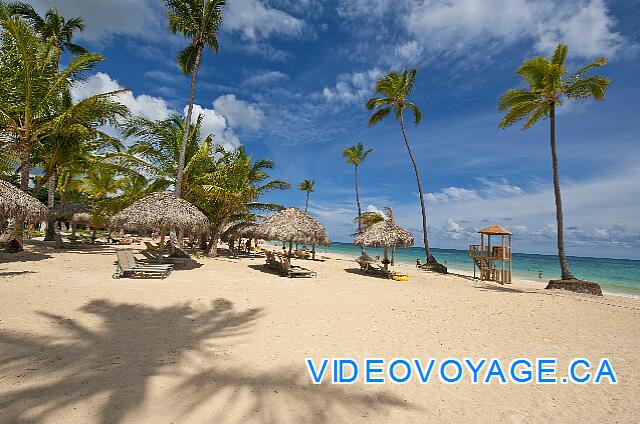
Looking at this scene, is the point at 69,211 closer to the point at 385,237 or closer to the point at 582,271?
the point at 385,237

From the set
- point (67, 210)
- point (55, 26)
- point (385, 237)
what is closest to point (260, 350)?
point (385, 237)

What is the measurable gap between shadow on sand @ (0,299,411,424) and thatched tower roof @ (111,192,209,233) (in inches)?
297

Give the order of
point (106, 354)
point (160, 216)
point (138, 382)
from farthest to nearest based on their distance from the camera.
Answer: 1. point (160, 216)
2. point (106, 354)
3. point (138, 382)

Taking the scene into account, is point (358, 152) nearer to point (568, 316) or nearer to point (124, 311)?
point (568, 316)

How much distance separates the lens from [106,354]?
172 inches

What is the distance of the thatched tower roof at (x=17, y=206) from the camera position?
1086 centimetres

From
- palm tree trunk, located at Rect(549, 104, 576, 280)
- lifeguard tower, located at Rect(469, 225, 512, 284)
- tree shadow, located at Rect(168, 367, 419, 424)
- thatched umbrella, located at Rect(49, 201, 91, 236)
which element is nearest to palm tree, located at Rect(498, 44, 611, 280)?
palm tree trunk, located at Rect(549, 104, 576, 280)

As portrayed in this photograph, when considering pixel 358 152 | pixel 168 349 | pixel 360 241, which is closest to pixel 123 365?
pixel 168 349

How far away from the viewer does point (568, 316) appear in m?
8.70

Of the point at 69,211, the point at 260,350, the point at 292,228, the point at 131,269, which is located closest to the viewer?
the point at 260,350

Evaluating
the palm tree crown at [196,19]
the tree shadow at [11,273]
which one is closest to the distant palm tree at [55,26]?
the palm tree crown at [196,19]

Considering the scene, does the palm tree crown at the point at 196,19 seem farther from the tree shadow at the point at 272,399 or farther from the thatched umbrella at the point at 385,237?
the tree shadow at the point at 272,399

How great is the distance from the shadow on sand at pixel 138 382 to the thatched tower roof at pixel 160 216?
7.54 metres

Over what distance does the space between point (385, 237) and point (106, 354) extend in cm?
1437
